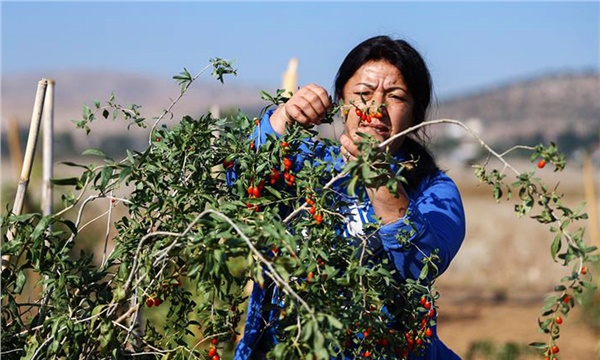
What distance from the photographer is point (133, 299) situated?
200 cm

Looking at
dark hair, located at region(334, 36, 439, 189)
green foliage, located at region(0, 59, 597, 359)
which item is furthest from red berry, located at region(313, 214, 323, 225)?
dark hair, located at region(334, 36, 439, 189)

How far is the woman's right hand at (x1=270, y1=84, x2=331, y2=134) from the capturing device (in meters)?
A: 2.23

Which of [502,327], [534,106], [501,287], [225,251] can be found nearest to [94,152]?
[225,251]

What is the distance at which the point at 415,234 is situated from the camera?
2.12 m

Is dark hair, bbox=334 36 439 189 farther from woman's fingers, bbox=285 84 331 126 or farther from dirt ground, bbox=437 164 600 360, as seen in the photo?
dirt ground, bbox=437 164 600 360

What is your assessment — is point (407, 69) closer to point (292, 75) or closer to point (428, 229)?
point (428, 229)

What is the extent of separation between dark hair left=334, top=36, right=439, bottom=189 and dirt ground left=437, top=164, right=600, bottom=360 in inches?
284

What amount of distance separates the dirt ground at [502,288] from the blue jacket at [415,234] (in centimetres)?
729

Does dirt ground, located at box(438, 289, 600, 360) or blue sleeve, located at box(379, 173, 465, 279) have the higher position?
blue sleeve, located at box(379, 173, 465, 279)

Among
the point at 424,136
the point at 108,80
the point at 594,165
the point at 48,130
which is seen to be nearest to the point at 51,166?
the point at 48,130

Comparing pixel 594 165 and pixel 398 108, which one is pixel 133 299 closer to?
pixel 398 108

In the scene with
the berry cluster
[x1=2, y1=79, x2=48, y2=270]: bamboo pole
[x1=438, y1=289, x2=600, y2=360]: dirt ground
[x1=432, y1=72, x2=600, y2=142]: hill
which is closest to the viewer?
the berry cluster

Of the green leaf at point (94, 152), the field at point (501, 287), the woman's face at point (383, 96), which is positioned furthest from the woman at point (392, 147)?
the field at point (501, 287)

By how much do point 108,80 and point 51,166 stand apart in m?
123
